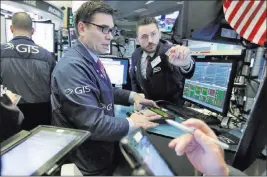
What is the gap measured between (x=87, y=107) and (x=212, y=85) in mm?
835

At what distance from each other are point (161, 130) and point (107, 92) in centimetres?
39

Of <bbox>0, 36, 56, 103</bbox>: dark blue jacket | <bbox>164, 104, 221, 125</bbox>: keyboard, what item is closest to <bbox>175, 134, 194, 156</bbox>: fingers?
<bbox>164, 104, 221, 125</bbox>: keyboard

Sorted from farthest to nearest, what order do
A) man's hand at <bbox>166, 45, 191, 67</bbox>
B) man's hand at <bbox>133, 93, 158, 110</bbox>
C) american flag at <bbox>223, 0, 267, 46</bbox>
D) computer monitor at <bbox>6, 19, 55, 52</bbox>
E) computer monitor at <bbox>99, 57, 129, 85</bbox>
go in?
computer monitor at <bbox>6, 19, 55, 52</bbox>, computer monitor at <bbox>99, 57, 129, 85</bbox>, man's hand at <bbox>133, 93, 158, 110</bbox>, man's hand at <bbox>166, 45, 191, 67</bbox>, american flag at <bbox>223, 0, 267, 46</bbox>

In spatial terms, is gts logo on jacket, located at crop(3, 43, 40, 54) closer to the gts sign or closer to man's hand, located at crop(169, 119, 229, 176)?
the gts sign

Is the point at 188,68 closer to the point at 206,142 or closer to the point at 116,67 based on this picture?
the point at 116,67

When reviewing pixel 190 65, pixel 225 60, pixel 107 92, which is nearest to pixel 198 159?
pixel 107 92

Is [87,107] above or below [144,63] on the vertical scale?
below

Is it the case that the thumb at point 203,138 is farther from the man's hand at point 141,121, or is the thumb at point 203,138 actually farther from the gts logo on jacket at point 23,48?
the gts logo on jacket at point 23,48

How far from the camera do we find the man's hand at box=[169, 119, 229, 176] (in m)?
0.60

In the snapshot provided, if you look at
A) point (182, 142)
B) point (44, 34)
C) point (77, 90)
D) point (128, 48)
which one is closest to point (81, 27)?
point (77, 90)

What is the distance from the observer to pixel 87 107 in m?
1.04

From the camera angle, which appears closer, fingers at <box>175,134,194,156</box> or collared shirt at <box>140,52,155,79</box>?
fingers at <box>175,134,194,156</box>

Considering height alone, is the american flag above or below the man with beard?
above

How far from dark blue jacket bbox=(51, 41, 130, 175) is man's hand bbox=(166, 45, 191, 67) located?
0.60m
